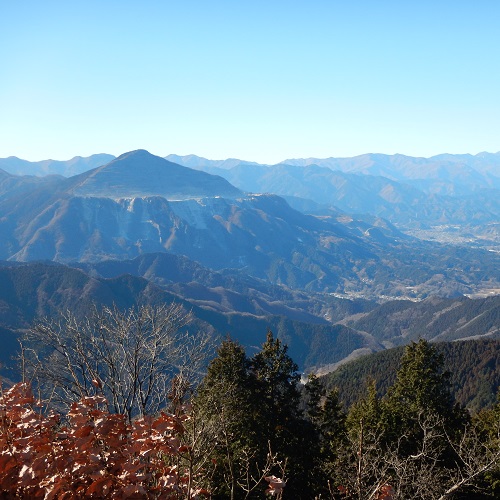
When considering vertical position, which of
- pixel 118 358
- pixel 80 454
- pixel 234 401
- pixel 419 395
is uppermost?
pixel 80 454

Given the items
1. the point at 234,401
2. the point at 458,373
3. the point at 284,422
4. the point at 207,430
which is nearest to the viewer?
the point at 207,430

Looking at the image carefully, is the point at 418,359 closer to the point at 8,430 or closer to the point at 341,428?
the point at 341,428

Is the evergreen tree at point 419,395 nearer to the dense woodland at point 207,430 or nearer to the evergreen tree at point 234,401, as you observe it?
the dense woodland at point 207,430

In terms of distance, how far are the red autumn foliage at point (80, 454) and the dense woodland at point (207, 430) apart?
→ 2 centimetres

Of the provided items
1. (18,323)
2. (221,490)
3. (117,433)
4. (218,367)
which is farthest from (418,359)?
(18,323)

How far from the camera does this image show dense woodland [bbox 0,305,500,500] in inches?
261

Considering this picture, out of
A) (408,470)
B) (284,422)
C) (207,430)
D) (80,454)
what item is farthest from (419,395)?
(80,454)

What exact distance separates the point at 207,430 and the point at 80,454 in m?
6.21

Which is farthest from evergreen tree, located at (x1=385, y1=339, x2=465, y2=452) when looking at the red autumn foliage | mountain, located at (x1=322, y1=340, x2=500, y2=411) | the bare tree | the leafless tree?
mountain, located at (x1=322, y1=340, x2=500, y2=411)

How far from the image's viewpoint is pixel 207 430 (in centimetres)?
1247

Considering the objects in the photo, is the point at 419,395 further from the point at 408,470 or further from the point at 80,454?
the point at 80,454

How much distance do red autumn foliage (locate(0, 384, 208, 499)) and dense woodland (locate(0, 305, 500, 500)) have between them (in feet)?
0.07

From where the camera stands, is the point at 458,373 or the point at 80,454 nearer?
the point at 80,454

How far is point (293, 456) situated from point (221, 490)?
611 cm
